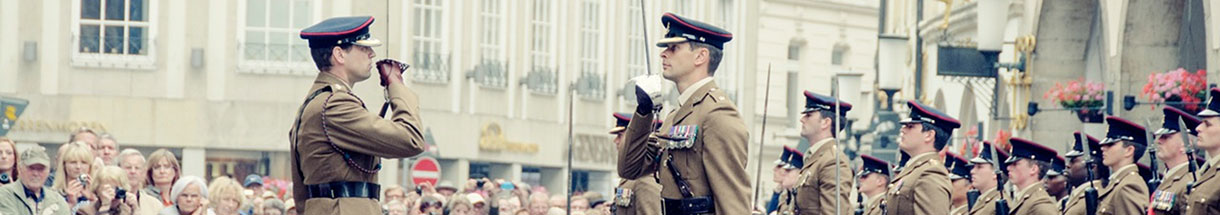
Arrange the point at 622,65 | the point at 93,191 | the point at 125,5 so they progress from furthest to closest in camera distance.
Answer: the point at 622,65 → the point at 125,5 → the point at 93,191

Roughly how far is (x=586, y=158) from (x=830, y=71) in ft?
60.4

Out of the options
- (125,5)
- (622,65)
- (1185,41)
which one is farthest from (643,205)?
(622,65)

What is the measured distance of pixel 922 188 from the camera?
1397 cm

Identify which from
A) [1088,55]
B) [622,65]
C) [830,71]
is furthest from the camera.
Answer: [830,71]

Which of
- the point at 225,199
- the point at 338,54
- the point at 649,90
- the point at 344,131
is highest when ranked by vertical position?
the point at 338,54

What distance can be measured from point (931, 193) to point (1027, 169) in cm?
106

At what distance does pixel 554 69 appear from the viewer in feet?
144

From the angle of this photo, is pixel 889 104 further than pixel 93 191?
Yes

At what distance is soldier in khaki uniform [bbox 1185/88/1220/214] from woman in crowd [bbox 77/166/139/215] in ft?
20.0

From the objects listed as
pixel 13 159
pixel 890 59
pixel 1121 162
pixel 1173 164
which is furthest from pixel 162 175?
pixel 890 59

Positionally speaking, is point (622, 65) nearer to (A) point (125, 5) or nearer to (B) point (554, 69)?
(B) point (554, 69)

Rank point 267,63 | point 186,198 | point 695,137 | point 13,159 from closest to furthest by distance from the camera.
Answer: point 695,137
point 13,159
point 186,198
point 267,63

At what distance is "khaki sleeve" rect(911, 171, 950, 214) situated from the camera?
45.8 feet

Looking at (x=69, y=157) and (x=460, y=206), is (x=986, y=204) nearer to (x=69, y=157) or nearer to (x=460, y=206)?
(x=69, y=157)
